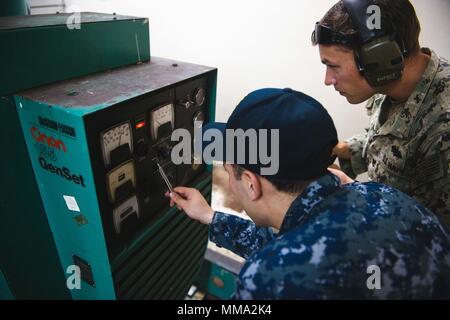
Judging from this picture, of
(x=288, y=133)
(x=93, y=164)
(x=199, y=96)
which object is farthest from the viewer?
(x=199, y=96)

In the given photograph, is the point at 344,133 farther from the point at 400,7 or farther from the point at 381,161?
the point at 400,7

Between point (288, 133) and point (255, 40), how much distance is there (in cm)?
163

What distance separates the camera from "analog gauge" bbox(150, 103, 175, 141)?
954mm

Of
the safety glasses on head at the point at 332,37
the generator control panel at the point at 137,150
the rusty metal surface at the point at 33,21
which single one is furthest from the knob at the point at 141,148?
the safety glasses on head at the point at 332,37

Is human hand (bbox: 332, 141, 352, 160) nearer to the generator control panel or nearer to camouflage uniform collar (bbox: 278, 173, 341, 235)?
the generator control panel

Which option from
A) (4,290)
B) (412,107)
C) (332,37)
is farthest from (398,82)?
(4,290)

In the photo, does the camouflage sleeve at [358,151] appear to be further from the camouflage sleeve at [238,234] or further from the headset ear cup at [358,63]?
the camouflage sleeve at [238,234]

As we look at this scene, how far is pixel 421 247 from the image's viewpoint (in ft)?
1.93

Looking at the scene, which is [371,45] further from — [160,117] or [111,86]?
[111,86]

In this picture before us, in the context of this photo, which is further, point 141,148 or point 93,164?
point 141,148

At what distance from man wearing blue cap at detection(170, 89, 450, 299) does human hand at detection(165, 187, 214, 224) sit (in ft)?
0.95

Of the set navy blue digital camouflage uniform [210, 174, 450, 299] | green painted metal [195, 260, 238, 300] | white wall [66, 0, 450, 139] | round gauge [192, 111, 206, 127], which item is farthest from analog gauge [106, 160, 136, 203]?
white wall [66, 0, 450, 139]

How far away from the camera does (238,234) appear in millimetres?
994
